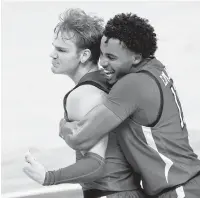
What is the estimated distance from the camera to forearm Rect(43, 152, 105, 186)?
1667 millimetres

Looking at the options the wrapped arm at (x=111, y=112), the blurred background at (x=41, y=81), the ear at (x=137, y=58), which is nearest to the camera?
the wrapped arm at (x=111, y=112)

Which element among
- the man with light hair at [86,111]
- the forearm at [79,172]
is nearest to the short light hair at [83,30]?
the man with light hair at [86,111]

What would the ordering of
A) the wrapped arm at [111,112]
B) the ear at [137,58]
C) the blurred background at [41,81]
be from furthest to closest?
1. the blurred background at [41,81]
2. the ear at [137,58]
3. the wrapped arm at [111,112]

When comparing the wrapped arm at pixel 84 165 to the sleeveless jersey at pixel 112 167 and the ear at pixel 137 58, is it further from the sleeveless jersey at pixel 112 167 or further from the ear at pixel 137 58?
the ear at pixel 137 58

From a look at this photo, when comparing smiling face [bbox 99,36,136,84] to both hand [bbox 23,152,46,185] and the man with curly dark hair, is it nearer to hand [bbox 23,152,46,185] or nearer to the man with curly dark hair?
the man with curly dark hair

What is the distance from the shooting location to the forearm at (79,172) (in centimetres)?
167

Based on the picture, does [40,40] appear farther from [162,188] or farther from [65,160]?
[162,188]

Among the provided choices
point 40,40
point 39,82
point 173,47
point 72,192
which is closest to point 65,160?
point 72,192

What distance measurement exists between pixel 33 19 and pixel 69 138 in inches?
45.6

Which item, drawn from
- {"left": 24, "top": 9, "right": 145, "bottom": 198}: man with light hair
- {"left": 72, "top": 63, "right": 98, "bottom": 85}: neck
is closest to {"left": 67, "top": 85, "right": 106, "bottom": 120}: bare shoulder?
{"left": 24, "top": 9, "right": 145, "bottom": 198}: man with light hair

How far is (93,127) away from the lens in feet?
5.42

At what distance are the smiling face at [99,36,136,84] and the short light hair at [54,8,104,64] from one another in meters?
0.08

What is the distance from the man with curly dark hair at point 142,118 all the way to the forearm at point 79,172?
0.05m

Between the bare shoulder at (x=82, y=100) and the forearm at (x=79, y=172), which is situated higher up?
the bare shoulder at (x=82, y=100)
